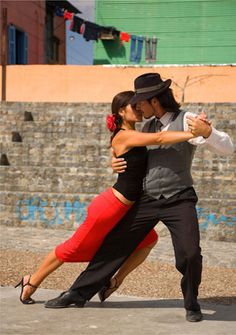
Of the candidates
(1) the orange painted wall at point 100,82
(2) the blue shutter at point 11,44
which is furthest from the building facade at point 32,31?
(1) the orange painted wall at point 100,82

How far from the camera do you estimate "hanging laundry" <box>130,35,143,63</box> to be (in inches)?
775

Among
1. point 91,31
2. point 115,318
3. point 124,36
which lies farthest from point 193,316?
point 91,31

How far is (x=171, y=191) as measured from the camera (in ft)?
14.0

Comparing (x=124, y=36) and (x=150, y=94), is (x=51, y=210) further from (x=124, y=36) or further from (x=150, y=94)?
(x=124, y=36)

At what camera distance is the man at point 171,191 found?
165 inches

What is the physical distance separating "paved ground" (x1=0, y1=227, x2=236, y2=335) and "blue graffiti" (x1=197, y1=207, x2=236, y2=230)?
191cm

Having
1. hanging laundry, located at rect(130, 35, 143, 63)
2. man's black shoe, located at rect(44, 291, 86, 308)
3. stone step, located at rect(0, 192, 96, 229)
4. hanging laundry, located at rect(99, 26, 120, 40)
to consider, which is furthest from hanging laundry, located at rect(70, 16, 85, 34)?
man's black shoe, located at rect(44, 291, 86, 308)

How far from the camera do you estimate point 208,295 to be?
5.48 m

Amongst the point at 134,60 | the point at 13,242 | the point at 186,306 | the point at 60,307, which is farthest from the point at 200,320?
the point at 134,60

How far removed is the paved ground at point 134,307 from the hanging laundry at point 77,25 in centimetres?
1323

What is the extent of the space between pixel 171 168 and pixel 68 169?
715cm

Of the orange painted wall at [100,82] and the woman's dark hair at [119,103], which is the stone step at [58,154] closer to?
the orange painted wall at [100,82]

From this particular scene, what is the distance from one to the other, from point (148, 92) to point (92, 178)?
6.79 metres

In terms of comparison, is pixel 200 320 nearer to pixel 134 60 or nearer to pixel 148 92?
pixel 148 92
